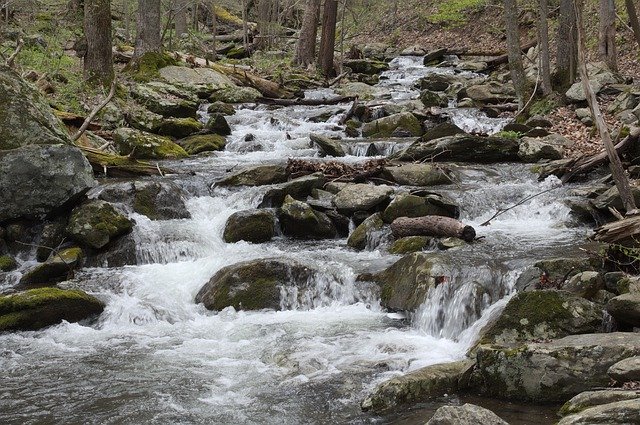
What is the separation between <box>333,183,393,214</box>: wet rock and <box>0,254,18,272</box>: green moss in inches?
189

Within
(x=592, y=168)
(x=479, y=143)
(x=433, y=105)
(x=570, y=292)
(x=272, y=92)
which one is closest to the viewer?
(x=570, y=292)

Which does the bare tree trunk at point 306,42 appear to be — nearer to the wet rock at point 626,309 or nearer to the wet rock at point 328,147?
the wet rock at point 328,147

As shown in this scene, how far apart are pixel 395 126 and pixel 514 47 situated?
11.3 ft

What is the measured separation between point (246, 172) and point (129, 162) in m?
2.14

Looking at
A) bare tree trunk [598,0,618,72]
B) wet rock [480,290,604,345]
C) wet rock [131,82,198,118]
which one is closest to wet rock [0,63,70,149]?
wet rock [131,82,198,118]

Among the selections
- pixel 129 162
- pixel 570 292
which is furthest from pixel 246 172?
pixel 570 292

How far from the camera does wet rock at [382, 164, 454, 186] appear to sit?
11.9m

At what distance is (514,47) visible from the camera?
16234 mm

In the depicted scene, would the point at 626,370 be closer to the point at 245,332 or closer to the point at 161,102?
the point at 245,332

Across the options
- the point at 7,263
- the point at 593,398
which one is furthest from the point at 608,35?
the point at 593,398

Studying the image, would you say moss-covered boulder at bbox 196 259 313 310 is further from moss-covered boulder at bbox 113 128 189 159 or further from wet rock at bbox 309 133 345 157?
wet rock at bbox 309 133 345 157

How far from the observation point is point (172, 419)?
5094 mm

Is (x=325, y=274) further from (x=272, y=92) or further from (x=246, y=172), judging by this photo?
(x=272, y=92)

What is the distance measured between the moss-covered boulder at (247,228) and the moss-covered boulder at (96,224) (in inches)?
58.6
